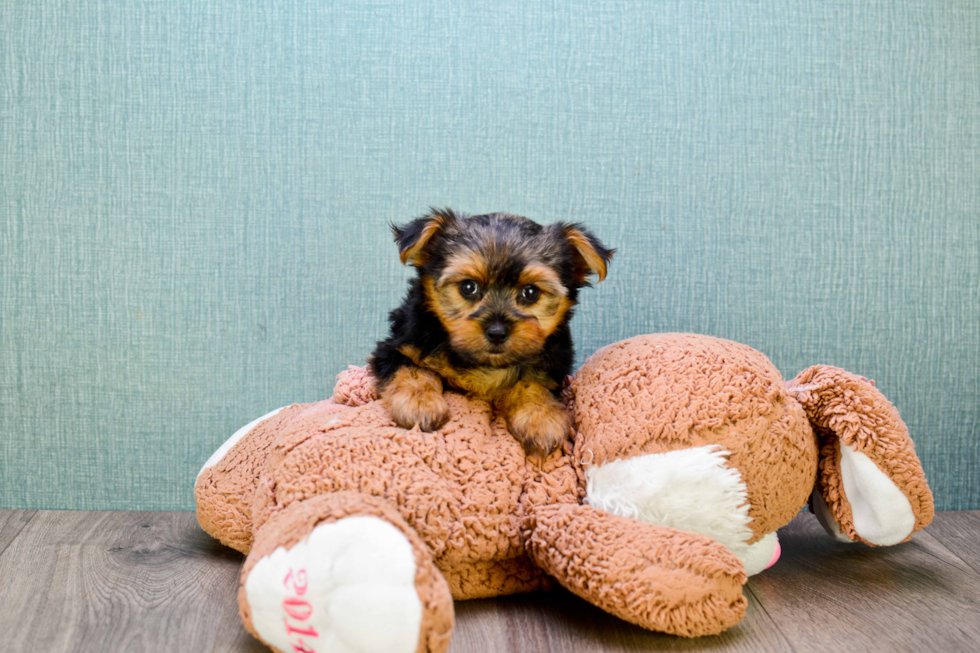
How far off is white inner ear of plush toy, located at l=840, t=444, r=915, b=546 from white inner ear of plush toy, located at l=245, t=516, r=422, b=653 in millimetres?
1288

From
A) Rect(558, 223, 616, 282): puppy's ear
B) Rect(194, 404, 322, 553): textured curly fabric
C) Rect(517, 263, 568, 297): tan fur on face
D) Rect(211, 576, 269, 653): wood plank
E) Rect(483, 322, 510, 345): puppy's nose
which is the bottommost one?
Rect(211, 576, 269, 653): wood plank

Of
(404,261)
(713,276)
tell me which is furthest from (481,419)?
(713,276)

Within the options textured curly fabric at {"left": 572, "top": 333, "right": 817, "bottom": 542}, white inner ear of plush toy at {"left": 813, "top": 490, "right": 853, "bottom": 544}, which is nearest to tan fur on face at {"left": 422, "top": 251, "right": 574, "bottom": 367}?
textured curly fabric at {"left": 572, "top": 333, "right": 817, "bottom": 542}

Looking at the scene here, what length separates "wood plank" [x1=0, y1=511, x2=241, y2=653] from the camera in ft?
5.93

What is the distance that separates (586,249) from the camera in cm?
204

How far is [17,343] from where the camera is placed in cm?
273

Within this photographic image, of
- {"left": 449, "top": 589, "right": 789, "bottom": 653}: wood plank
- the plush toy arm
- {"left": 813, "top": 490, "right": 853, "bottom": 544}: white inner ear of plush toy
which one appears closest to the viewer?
the plush toy arm

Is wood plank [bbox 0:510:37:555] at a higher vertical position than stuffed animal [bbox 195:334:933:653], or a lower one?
lower

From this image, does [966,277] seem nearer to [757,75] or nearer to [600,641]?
[757,75]

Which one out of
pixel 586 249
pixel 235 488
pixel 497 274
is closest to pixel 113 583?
pixel 235 488

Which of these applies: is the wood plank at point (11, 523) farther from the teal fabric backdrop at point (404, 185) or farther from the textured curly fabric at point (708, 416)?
the textured curly fabric at point (708, 416)

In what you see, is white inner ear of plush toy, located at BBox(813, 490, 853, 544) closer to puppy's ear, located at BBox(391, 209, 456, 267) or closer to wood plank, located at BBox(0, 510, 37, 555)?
puppy's ear, located at BBox(391, 209, 456, 267)

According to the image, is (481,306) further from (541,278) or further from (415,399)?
(415,399)

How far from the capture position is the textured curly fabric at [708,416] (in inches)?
73.4
